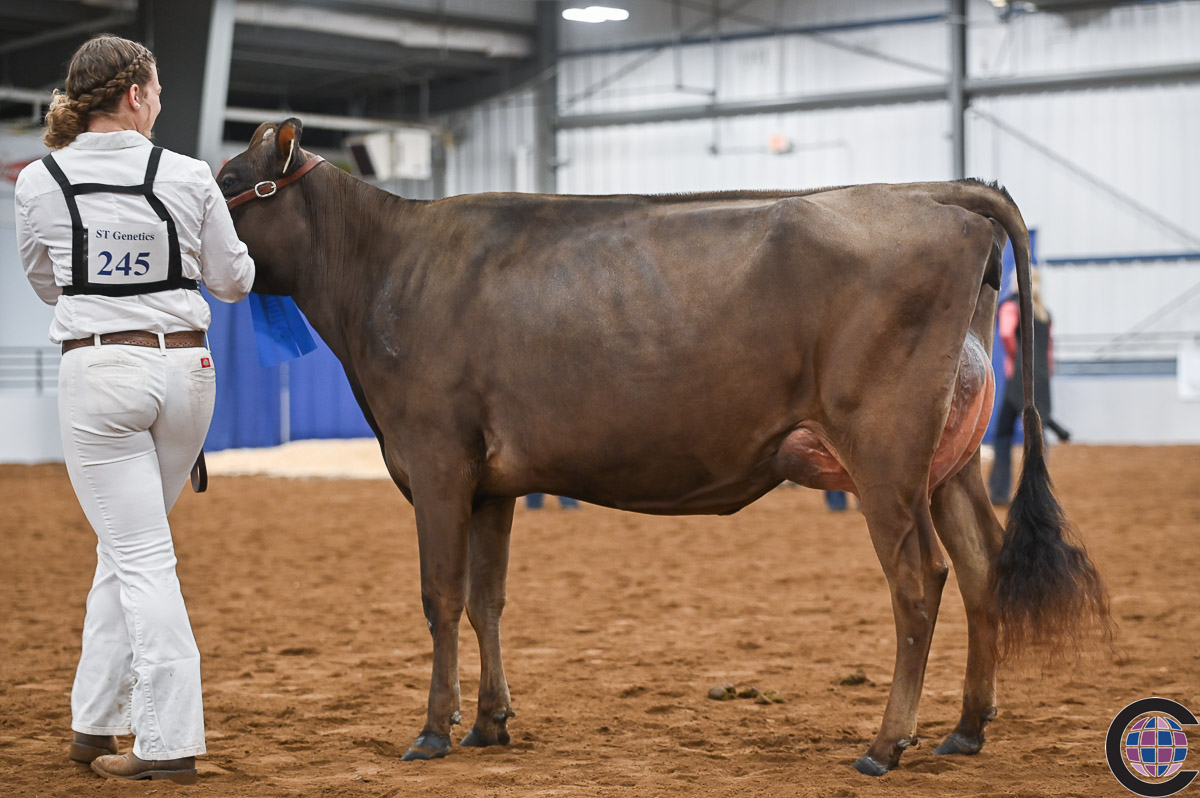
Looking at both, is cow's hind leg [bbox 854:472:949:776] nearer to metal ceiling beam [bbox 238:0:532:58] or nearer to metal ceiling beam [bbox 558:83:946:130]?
metal ceiling beam [bbox 238:0:532:58]

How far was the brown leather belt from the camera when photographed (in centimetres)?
356

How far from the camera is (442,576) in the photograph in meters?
4.11

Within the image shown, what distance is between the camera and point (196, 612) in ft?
22.5

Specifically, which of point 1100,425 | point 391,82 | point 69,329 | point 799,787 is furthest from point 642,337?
point 391,82

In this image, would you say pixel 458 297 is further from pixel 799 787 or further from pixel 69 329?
pixel 799 787

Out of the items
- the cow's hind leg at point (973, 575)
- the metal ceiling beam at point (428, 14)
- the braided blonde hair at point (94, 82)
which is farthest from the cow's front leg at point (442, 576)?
the metal ceiling beam at point (428, 14)

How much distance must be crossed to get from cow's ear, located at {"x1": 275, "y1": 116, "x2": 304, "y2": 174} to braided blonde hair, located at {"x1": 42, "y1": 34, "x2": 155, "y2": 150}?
74 centimetres

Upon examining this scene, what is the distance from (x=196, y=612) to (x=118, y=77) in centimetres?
402

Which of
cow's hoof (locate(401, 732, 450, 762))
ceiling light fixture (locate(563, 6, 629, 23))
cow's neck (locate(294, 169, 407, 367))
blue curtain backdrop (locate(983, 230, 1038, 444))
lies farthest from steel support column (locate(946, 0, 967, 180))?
cow's hoof (locate(401, 732, 450, 762))

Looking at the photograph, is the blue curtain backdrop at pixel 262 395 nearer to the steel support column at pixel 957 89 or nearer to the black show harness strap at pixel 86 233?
the steel support column at pixel 957 89

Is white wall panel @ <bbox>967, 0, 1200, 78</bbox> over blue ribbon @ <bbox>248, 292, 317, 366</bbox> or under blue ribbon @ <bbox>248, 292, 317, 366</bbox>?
over

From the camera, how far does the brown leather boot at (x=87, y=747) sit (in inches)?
152

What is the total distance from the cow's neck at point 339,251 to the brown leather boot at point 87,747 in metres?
1.51

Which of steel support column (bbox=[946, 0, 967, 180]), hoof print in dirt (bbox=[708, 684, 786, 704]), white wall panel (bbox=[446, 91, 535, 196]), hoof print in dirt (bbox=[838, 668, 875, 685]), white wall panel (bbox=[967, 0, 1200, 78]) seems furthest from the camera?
white wall panel (bbox=[446, 91, 535, 196])
